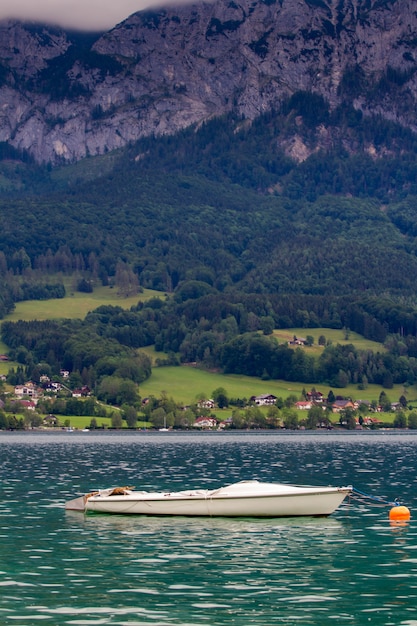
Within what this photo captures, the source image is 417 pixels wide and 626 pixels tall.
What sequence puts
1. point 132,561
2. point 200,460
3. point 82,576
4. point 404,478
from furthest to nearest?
1. point 200,460
2. point 404,478
3. point 132,561
4. point 82,576

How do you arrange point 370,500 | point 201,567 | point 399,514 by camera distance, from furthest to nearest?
point 370,500, point 399,514, point 201,567

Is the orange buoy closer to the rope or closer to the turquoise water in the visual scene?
the turquoise water

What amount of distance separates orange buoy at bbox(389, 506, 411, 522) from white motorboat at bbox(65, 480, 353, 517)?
123 inches

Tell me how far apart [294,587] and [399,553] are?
1220cm

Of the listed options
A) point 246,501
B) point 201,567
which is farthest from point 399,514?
point 201,567

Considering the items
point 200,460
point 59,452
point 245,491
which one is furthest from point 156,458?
point 245,491

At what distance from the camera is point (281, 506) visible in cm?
7831

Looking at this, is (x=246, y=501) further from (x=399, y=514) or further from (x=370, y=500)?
(x=370, y=500)

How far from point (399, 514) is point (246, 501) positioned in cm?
1015

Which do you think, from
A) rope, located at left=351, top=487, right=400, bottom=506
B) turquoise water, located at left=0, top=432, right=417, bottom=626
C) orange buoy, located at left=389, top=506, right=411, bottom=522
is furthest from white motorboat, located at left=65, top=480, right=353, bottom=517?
rope, located at left=351, top=487, right=400, bottom=506

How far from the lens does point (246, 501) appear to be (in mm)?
77875

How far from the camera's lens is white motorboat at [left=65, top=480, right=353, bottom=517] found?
77.9 meters

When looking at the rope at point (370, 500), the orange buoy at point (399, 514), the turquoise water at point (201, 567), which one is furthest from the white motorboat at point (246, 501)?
the rope at point (370, 500)

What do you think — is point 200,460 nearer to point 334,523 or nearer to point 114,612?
point 334,523
